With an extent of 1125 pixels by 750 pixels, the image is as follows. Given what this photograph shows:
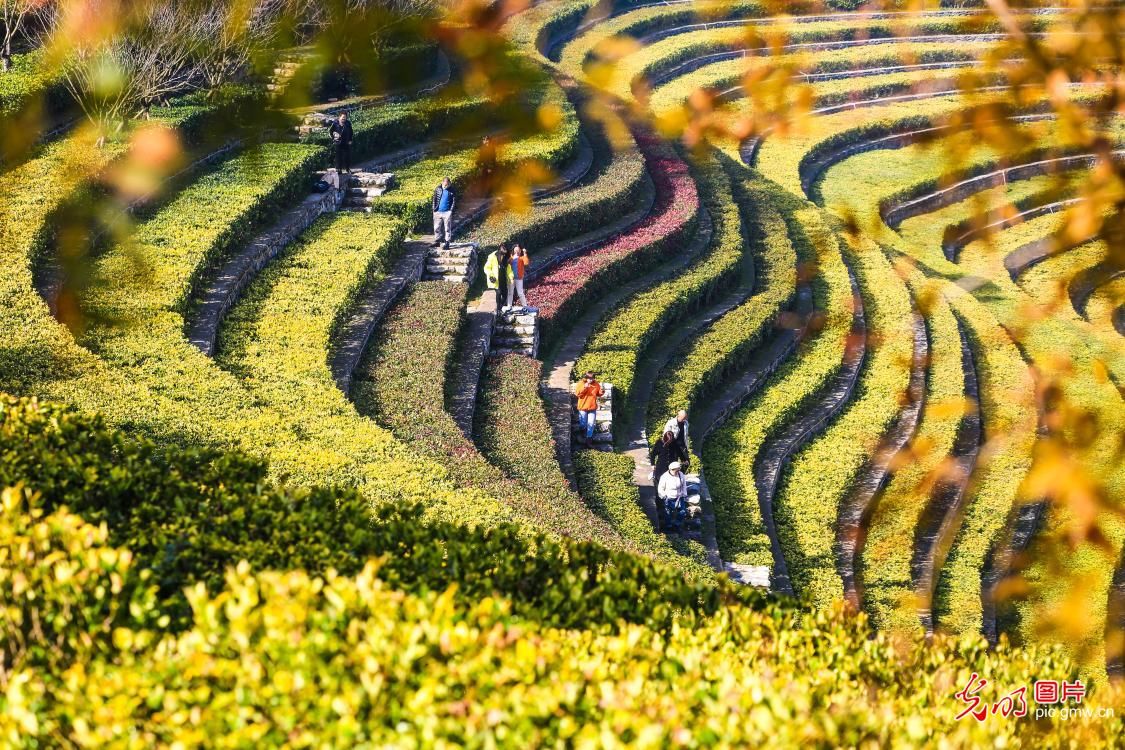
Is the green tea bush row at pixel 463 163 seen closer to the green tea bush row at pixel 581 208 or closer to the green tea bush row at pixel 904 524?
the green tea bush row at pixel 581 208

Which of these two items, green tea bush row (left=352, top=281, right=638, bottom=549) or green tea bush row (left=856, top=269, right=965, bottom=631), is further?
green tea bush row (left=856, top=269, right=965, bottom=631)

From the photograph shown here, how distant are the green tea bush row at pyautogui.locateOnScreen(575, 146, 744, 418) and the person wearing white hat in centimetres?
271

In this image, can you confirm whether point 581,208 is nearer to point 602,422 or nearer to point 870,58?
point 602,422

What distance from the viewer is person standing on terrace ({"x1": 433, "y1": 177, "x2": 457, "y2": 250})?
18.0 meters

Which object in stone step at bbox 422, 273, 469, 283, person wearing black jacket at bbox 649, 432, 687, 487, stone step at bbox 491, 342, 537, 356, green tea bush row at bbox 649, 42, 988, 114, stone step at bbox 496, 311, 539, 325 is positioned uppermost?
green tea bush row at bbox 649, 42, 988, 114

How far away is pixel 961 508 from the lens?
642 inches

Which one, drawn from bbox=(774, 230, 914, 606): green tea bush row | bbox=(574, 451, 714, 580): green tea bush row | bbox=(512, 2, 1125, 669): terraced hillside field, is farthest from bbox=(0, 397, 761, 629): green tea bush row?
bbox=(774, 230, 914, 606): green tea bush row

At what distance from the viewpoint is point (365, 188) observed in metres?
20.6

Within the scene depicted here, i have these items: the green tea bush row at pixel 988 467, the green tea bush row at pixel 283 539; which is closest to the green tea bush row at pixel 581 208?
the green tea bush row at pixel 988 467

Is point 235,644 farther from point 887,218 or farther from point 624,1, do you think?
point 624,1

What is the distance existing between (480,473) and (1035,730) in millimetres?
6327

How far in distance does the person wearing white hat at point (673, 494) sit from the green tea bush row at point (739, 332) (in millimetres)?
2865

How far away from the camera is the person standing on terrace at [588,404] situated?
49.2 ft

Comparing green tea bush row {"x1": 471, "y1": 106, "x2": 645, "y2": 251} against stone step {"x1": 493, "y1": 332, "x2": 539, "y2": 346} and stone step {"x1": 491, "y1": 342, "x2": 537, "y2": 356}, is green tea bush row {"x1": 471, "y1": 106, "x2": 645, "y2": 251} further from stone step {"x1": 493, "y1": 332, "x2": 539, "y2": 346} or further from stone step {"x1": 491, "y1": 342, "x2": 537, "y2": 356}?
stone step {"x1": 491, "y1": 342, "x2": 537, "y2": 356}
